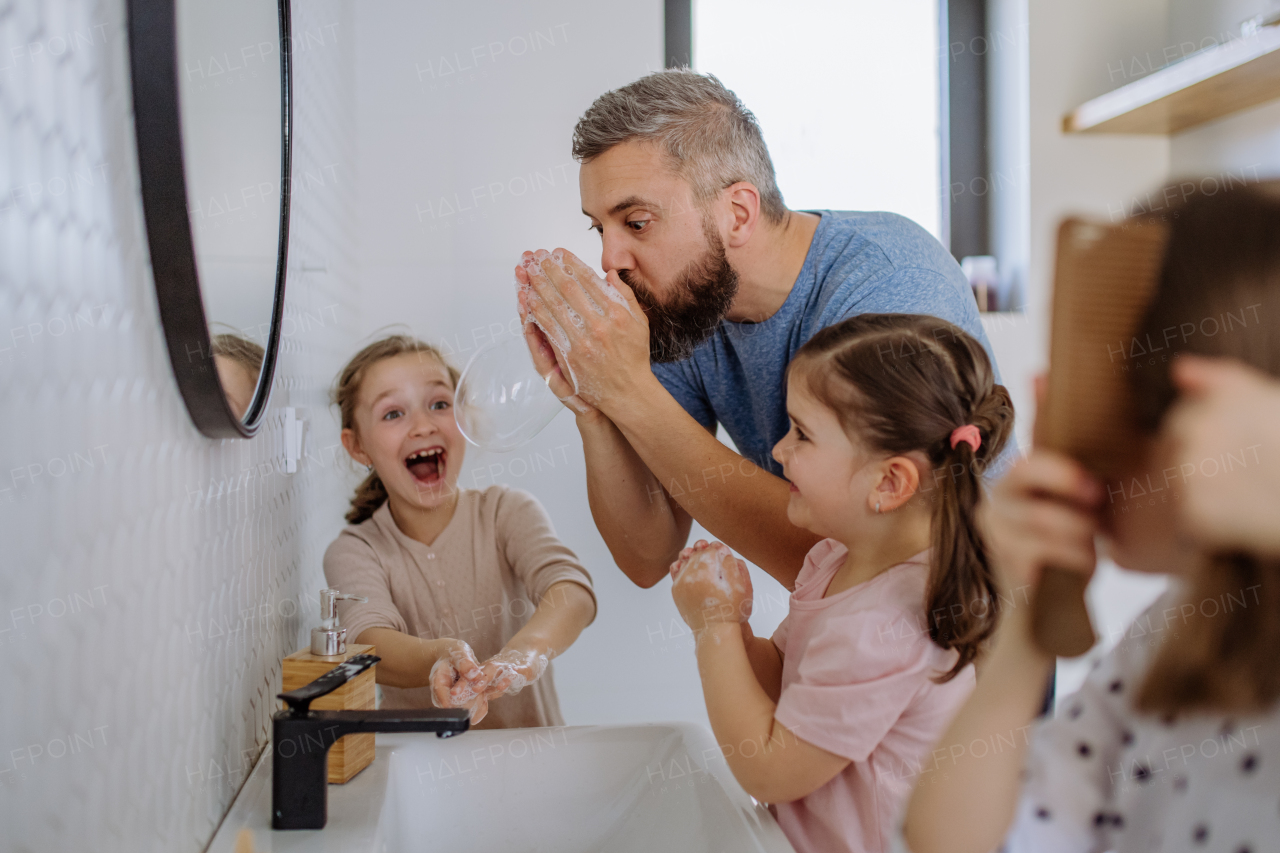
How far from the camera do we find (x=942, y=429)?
→ 48cm

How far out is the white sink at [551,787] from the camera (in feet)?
2.03

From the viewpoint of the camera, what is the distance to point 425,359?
926 mm

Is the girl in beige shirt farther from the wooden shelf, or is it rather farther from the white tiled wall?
the wooden shelf

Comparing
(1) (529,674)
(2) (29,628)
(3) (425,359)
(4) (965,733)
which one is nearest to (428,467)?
(3) (425,359)

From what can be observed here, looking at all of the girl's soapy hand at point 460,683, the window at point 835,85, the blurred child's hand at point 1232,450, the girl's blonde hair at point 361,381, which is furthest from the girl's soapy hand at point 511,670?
the window at point 835,85

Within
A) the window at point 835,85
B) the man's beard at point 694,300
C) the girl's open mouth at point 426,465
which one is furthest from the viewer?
the window at point 835,85

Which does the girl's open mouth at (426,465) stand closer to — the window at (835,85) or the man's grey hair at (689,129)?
the man's grey hair at (689,129)

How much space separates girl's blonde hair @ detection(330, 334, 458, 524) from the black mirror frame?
0.49 m

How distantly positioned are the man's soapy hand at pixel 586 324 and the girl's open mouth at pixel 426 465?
0.27 metres

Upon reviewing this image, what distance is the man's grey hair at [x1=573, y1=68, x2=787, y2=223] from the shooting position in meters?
0.77

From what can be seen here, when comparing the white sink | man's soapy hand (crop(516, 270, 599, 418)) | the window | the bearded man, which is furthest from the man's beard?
the window

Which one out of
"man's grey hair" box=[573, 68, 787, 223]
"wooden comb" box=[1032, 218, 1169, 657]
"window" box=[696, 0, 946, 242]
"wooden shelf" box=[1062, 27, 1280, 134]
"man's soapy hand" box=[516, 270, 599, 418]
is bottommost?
"wooden comb" box=[1032, 218, 1169, 657]

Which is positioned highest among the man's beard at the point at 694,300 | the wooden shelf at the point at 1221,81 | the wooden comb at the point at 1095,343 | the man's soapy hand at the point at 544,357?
the wooden shelf at the point at 1221,81

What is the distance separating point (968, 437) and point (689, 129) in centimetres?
46
